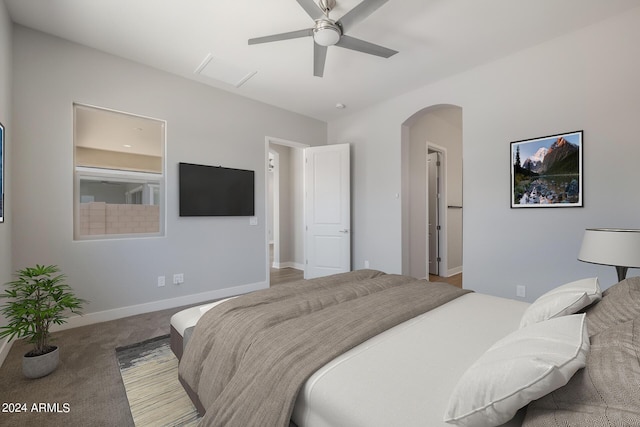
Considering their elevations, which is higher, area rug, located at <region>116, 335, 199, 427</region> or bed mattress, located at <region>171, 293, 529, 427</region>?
bed mattress, located at <region>171, 293, 529, 427</region>

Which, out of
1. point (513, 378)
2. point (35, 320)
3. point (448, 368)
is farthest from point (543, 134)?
point (35, 320)

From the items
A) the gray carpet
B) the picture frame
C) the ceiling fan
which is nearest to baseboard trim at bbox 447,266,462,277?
the ceiling fan

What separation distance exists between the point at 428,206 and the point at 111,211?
4.58 meters

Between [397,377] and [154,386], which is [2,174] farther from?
[397,377]

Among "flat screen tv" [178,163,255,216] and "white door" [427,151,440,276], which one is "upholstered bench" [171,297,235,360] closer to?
"flat screen tv" [178,163,255,216]

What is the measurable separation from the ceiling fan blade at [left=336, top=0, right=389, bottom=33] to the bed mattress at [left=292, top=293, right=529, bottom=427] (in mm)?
1982

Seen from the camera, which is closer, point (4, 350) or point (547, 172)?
point (4, 350)

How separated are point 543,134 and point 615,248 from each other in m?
1.51

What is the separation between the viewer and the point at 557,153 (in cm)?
275

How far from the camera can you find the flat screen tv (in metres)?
3.53

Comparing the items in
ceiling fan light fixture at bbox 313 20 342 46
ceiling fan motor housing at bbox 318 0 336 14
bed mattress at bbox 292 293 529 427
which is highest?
ceiling fan motor housing at bbox 318 0 336 14

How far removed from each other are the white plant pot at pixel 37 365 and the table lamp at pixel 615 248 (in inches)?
148

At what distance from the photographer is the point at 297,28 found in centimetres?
261

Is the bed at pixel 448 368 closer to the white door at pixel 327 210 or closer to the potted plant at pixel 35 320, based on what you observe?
the potted plant at pixel 35 320
